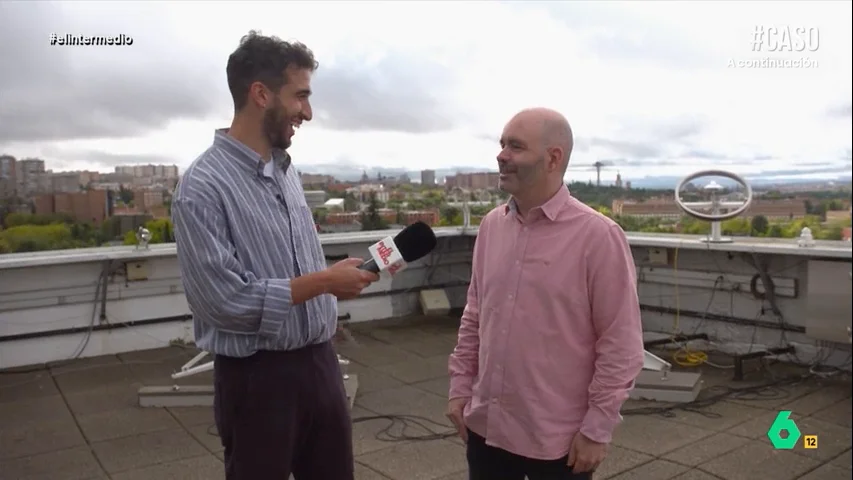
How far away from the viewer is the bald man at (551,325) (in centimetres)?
171

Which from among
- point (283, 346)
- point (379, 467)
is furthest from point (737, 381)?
point (283, 346)

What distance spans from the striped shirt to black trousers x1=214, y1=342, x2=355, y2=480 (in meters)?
0.05

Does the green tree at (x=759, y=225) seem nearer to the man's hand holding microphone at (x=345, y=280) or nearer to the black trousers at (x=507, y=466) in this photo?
the black trousers at (x=507, y=466)

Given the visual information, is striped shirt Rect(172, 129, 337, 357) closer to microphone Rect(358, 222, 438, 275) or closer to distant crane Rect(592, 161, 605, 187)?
microphone Rect(358, 222, 438, 275)

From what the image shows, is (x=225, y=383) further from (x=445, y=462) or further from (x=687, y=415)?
(x=687, y=415)

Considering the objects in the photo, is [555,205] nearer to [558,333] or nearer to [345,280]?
[558,333]

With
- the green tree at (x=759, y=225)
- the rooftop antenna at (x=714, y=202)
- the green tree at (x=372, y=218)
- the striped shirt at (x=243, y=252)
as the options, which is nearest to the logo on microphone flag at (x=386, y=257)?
the striped shirt at (x=243, y=252)

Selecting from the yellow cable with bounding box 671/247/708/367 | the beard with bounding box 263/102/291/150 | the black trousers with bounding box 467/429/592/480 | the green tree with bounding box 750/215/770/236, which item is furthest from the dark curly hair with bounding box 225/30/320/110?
the yellow cable with bounding box 671/247/708/367

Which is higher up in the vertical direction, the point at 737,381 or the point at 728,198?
the point at 728,198

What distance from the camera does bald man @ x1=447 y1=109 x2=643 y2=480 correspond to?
1715 millimetres

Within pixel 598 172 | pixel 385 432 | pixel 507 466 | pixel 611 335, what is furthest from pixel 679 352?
pixel 611 335

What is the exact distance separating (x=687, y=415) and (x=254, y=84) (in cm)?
331

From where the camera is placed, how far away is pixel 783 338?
4.95 metres

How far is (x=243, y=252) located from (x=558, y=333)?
829 millimetres
